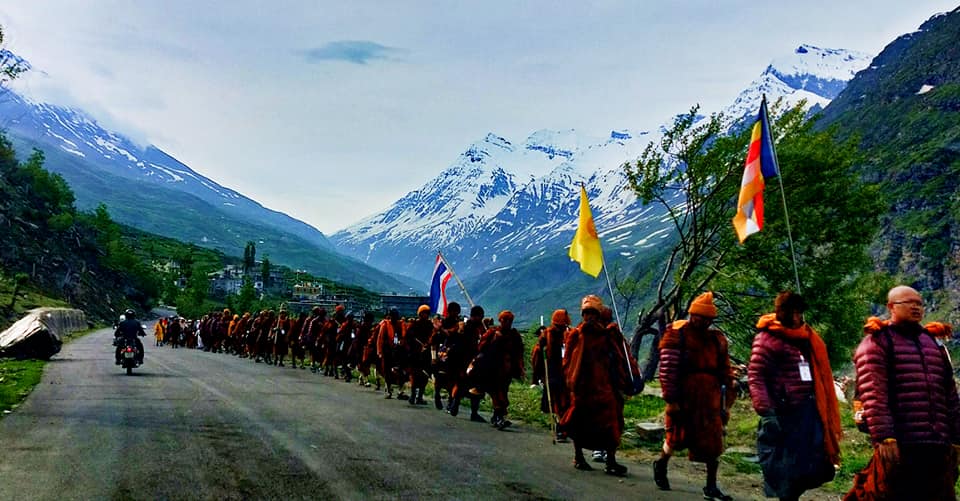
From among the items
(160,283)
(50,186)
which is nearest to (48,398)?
(50,186)

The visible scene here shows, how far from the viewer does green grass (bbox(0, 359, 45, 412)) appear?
14505 millimetres

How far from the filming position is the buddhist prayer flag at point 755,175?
10797 mm

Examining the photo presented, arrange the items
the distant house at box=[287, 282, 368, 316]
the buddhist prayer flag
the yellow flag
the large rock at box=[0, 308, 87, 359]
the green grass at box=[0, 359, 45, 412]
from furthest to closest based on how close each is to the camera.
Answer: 1. the distant house at box=[287, 282, 368, 316]
2. the large rock at box=[0, 308, 87, 359]
3. the green grass at box=[0, 359, 45, 412]
4. the yellow flag
5. the buddhist prayer flag

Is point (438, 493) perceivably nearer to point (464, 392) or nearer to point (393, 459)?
point (393, 459)

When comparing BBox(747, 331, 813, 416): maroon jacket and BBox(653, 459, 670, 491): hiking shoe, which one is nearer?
BBox(747, 331, 813, 416): maroon jacket

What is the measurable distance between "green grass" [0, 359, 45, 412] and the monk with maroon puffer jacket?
13253 millimetres

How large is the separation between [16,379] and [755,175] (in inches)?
676

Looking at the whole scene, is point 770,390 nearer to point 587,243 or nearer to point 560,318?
point 560,318

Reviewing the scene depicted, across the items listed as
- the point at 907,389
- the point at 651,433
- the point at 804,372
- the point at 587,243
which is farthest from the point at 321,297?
the point at 907,389

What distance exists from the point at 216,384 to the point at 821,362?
15.3 m

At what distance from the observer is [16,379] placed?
18469 mm

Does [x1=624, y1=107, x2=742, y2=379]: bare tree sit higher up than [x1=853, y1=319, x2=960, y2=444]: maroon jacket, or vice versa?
[x1=624, y1=107, x2=742, y2=379]: bare tree

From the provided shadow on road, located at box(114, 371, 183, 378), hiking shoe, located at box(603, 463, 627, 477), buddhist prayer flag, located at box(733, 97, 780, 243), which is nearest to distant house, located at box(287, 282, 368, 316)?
shadow on road, located at box(114, 371, 183, 378)

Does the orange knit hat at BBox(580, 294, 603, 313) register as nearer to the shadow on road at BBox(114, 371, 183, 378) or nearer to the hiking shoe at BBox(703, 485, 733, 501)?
the hiking shoe at BBox(703, 485, 733, 501)
